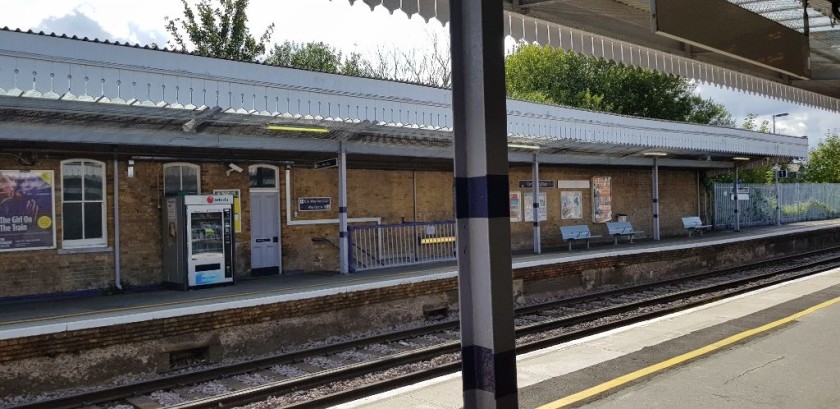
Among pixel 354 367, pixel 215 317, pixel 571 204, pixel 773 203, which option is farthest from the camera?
pixel 773 203

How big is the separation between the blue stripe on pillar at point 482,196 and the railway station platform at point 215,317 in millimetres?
3519

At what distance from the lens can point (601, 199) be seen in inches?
882

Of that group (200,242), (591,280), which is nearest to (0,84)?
(200,242)

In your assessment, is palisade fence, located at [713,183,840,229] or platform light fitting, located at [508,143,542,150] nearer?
platform light fitting, located at [508,143,542,150]

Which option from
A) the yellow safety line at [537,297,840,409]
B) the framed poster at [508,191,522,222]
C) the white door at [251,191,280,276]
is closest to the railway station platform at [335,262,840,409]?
the yellow safety line at [537,297,840,409]

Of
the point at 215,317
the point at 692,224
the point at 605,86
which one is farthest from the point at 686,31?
Result: the point at 605,86

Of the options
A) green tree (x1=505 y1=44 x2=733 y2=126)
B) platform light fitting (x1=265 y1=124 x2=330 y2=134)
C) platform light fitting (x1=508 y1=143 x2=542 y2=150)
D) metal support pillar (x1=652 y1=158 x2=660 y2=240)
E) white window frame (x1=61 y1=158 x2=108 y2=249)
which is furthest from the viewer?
green tree (x1=505 y1=44 x2=733 y2=126)

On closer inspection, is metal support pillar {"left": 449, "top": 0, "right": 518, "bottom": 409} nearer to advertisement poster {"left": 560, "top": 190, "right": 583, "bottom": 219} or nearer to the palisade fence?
advertisement poster {"left": 560, "top": 190, "right": 583, "bottom": 219}

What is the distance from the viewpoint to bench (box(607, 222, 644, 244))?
71.3 ft

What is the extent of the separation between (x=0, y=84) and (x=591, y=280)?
12879 millimetres

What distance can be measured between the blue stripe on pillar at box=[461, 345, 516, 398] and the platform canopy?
7.82 ft

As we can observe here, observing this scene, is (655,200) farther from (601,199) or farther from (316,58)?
(316,58)

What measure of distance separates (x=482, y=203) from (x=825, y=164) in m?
51.9

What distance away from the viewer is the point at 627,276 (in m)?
17.2
